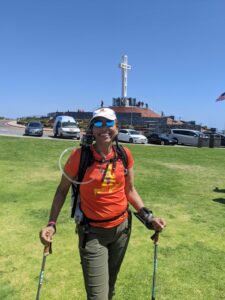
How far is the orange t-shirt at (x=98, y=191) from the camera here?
9.94ft

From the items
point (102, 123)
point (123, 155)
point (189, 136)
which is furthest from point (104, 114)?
point (189, 136)

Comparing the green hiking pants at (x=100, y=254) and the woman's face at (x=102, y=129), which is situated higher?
the woman's face at (x=102, y=129)

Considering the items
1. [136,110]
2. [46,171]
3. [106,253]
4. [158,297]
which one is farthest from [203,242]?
[136,110]

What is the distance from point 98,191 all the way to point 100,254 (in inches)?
21.5

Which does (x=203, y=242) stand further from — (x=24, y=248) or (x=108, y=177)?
(x=108, y=177)

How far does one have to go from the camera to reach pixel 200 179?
13.1 m

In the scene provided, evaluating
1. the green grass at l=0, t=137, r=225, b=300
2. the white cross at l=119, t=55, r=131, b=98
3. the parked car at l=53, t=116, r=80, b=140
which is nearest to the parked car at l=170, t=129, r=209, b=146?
the parked car at l=53, t=116, r=80, b=140

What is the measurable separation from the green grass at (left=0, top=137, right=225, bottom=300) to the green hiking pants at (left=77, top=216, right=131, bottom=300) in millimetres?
1394

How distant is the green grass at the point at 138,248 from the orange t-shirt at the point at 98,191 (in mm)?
1751

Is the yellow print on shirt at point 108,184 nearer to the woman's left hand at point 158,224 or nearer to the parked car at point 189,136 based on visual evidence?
the woman's left hand at point 158,224

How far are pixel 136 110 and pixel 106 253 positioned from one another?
6588cm

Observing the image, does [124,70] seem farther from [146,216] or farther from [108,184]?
[108,184]

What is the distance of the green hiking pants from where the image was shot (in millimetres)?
2891

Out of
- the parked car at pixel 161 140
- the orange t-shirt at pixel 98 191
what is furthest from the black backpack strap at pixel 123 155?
the parked car at pixel 161 140
